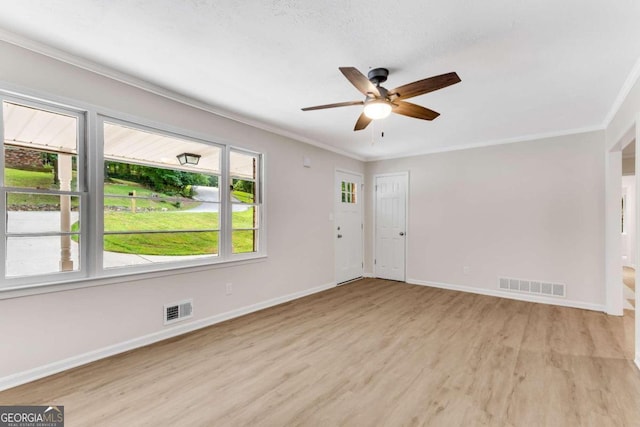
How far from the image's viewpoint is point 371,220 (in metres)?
6.14

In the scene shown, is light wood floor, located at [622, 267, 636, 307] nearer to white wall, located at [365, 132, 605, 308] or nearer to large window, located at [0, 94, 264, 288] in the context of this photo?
white wall, located at [365, 132, 605, 308]

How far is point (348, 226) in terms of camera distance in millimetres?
5742

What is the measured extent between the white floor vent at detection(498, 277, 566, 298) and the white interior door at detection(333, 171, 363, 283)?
2.50 meters

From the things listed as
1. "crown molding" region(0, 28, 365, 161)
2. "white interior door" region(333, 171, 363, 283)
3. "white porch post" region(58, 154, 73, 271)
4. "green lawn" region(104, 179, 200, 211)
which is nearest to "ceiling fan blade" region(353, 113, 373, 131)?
"crown molding" region(0, 28, 365, 161)

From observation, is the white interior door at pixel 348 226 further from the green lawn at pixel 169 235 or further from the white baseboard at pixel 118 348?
the green lawn at pixel 169 235

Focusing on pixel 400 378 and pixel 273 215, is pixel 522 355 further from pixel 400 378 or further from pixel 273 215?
pixel 273 215

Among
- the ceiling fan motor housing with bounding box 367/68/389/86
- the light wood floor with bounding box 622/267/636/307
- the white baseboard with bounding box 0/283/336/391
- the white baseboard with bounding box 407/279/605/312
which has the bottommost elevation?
the light wood floor with bounding box 622/267/636/307

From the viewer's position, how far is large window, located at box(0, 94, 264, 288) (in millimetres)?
2271

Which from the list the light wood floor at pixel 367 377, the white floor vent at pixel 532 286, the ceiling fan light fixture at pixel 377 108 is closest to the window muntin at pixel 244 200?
the light wood floor at pixel 367 377

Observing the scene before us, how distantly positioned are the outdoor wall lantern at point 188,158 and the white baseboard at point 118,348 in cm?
180

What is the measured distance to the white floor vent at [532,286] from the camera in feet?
13.9

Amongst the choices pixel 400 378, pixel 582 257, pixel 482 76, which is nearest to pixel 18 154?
pixel 400 378

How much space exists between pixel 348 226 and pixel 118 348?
4.02 metres

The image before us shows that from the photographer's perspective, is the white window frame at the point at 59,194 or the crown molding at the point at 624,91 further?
the crown molding at the point at 624,91
